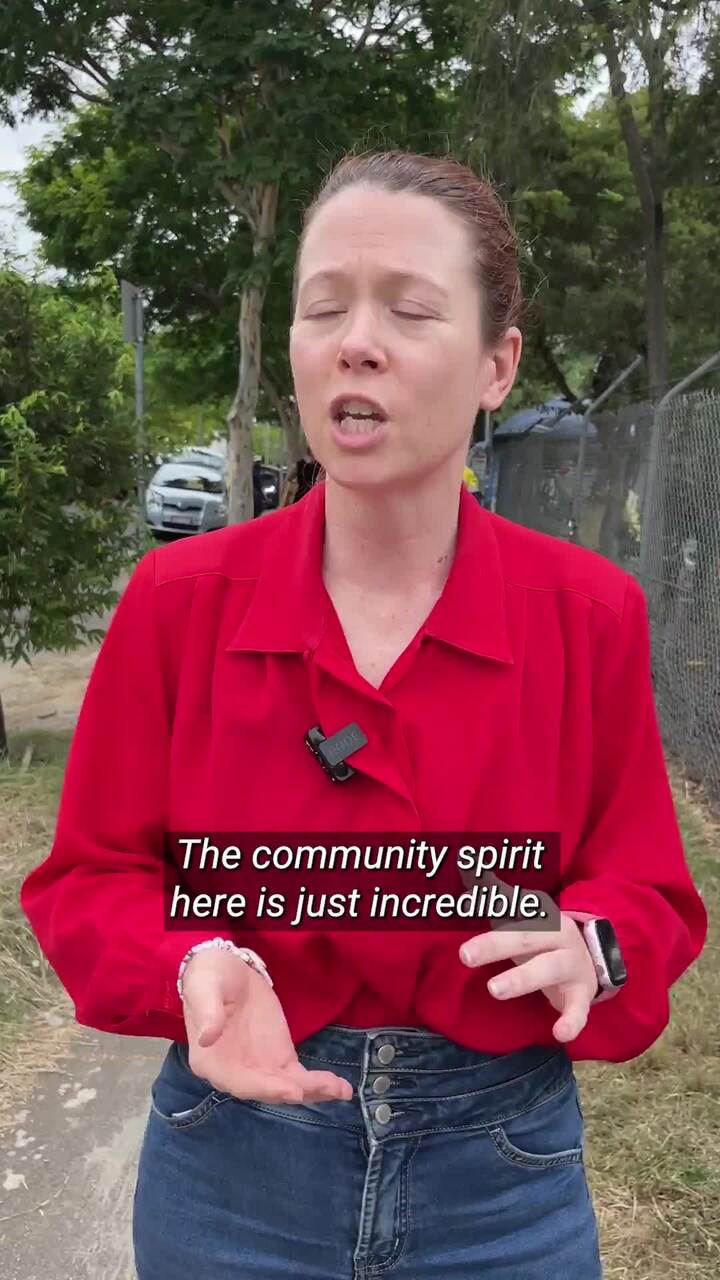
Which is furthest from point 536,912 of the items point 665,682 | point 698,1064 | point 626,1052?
point 665,682

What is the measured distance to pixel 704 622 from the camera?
18.6ft

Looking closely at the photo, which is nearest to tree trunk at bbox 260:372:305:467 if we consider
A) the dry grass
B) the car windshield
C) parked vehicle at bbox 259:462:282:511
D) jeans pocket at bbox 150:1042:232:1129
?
the car windshield

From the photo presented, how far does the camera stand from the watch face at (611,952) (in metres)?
1.22

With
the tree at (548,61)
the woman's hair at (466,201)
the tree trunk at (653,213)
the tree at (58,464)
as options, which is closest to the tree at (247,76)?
the tree at (548,61)

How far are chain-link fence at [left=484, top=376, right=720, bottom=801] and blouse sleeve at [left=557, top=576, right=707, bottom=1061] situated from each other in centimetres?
432

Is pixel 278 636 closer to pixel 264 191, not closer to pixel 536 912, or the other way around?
pixel 536 912

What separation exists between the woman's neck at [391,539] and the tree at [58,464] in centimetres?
401

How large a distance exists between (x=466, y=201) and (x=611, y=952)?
3.19ft

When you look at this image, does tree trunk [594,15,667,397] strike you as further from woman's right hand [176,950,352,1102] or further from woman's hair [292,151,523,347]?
woman's right hand [176,950,352,1102]

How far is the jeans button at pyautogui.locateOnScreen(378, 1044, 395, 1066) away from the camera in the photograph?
127 centimetres

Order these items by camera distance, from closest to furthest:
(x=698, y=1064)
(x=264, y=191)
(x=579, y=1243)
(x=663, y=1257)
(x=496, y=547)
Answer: (x=579, y=1243), (x=496, y=547), (x=663, y=1257), (x=698, y=1064), (x=264, y=191)

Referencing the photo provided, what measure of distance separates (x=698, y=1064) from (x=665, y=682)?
3588 millimetres

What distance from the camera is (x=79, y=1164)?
2.76 meters

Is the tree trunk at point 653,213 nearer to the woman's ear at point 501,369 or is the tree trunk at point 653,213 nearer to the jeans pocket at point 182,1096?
the woman's ear at point 501,369
